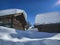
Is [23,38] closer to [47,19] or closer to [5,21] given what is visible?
[47,19]

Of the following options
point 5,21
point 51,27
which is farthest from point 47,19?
point 5,21

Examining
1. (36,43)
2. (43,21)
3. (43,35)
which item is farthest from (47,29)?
(36,43)

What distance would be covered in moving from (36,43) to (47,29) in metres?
5.30

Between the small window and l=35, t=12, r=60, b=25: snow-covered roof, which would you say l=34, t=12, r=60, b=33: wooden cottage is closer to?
l=35, t=12, r=60, b=25: snow-covered roof

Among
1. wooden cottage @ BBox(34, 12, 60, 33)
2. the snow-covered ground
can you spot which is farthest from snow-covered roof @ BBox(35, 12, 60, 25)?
the snow-covered ground

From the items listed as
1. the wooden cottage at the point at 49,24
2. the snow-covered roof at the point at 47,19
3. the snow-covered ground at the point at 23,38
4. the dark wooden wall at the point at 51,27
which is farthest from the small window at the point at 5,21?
the snow-covered ground at the point at 23,38

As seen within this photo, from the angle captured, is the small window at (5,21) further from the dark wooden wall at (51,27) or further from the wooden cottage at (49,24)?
the dark wooden wall at (51,27)

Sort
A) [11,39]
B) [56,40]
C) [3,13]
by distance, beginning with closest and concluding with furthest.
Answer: [56,40]
[11,39]
[3,13]

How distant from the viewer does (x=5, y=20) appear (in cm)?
1056

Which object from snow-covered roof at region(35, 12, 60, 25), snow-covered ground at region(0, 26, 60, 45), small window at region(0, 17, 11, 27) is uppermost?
snow-covered ground at region(0, 26, 60, 45)

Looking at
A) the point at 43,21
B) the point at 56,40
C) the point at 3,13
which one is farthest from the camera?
the point at 3,13

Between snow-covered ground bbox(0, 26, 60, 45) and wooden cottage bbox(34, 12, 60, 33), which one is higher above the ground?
snow-covered ground bbox(0, 26, 60, 45)

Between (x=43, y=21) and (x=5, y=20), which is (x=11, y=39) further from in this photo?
(x=5, y=20)

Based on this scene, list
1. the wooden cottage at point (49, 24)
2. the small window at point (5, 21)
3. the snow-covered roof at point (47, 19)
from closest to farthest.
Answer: the wooden cottage at point (49, 24) < the snow-covered roof at point (47, 19) < the small window at point (5, 21)
